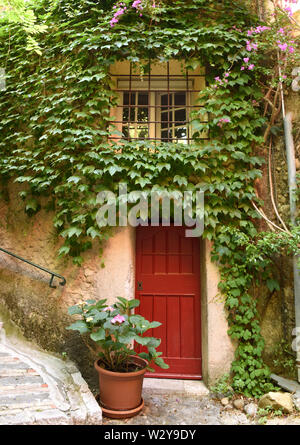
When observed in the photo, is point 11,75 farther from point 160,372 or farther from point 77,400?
point 160,372

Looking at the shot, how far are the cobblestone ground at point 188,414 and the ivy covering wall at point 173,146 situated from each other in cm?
33

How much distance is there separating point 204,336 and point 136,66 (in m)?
3.54

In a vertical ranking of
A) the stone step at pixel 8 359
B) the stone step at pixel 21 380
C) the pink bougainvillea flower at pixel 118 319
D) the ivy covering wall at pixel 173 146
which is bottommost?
the stone step at pixel 21 380

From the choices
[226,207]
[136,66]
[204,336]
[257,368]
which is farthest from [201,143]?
[257,368]

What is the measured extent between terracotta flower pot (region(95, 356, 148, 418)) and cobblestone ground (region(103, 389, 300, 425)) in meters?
0.08

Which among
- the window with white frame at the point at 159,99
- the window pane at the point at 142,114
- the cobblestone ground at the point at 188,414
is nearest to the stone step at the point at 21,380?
the cobblestone ground at the point at 188,414

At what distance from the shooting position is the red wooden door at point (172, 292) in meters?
3.51

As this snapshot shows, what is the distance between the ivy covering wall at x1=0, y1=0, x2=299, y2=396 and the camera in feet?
10.3

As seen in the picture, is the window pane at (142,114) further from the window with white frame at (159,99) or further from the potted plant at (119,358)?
the potted plant at (119,358)

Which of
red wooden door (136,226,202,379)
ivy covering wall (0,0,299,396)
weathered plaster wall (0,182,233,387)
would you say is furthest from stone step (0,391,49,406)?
red wooden door (136,226,202,379)

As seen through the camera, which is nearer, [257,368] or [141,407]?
[141,407]

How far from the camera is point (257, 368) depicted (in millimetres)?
3004

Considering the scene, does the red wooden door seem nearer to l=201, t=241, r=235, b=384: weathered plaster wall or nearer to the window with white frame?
l=201, t=241, r=235, b=384: weathered plaster wall

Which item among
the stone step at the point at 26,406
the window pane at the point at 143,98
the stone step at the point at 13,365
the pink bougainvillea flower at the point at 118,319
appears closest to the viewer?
the stone step at the point at 26,406
